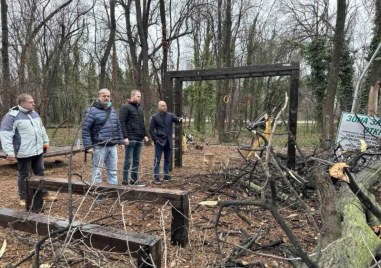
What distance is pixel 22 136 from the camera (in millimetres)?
4699

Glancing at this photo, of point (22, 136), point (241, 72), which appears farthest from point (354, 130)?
point (22, 136)

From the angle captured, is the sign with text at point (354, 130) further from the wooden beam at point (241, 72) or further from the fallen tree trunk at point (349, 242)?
the fallen tree trunk at point (349, 242)

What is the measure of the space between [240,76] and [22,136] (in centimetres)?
458

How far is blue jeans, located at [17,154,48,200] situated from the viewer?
4.81 metres

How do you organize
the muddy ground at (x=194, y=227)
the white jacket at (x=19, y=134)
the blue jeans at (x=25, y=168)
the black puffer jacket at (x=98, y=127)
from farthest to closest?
the black puffer jacket at (x=98, y=127) < the blue jeans at (x=25, y=168) < the white jacket at (x=19, y=134) < the muddy ground at (x=194, y=227)

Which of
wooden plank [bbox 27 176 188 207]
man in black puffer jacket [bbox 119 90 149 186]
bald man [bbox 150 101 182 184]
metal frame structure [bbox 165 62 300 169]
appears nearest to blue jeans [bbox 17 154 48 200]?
wooden plank [bbox 27 176 188 207]

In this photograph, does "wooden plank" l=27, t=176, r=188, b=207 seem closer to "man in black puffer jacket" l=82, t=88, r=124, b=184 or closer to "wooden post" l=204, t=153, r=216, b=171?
"man in black puffer jacket" l=82, t=88, r=124, b=184

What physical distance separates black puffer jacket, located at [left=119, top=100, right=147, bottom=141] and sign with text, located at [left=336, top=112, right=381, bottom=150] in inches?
148

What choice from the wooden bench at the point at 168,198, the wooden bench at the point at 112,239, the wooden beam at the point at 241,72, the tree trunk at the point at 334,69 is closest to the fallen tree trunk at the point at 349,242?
the wooden bench at the point at 112,239

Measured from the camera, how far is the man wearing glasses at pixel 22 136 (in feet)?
15.1

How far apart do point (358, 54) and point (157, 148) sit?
16.7 metres

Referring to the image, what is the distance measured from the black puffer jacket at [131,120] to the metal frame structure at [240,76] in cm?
212

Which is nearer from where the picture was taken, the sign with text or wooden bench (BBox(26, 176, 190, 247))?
wooden bench (BBox(26, 176, 190, 247))

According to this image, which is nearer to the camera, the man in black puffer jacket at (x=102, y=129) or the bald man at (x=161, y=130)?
the man in black puffer jacket at (x=102, y=129)
